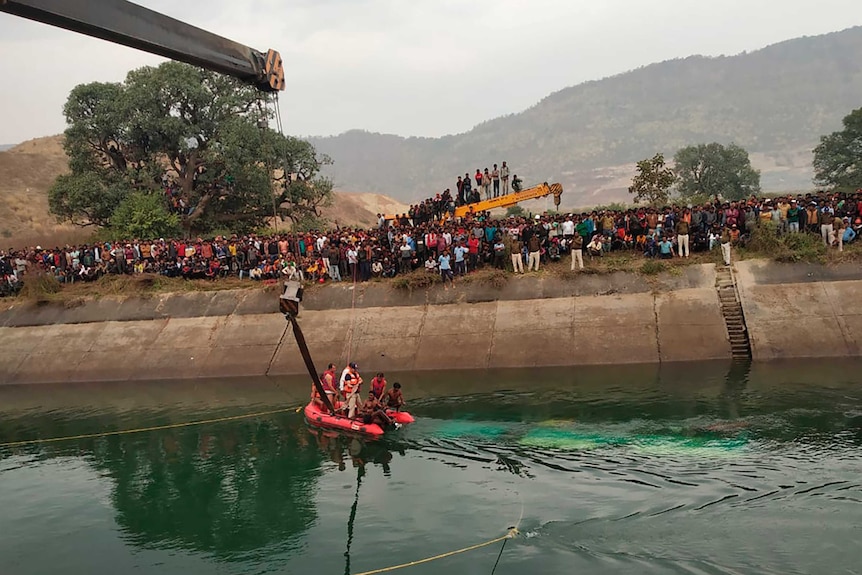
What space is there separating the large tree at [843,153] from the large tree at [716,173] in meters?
11.3

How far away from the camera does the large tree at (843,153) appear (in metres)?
66.1

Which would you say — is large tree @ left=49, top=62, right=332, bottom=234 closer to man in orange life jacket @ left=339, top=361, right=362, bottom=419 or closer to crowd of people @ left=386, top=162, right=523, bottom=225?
crowd of people @ left=386, top=162, right=523, bottom=225

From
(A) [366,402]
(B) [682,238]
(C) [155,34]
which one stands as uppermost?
(C) [155,34]

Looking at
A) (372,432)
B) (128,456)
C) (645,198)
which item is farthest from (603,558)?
(645,198)

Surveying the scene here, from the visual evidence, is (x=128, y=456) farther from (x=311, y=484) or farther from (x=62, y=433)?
(x=311, y=484)

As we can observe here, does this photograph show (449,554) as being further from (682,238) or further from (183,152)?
(183,152)

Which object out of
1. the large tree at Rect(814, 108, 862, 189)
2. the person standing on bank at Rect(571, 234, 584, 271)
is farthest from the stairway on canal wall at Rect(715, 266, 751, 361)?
the large tree at Rect(814, 108, 862, 189)

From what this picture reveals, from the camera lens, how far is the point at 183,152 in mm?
51156

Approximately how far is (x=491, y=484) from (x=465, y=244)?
17473 mm

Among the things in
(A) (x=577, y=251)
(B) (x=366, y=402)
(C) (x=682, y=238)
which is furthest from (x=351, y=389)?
(C) (x=682, y=238)

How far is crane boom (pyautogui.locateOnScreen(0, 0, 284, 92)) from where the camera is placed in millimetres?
11945

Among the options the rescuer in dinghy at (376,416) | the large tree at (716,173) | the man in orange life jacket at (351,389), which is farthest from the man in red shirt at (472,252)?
the large tree at (716,173)

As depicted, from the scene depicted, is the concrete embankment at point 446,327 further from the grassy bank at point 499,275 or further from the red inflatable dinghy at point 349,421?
the red inflatable dinghy at point 349,421

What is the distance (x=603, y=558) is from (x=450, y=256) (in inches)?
814
